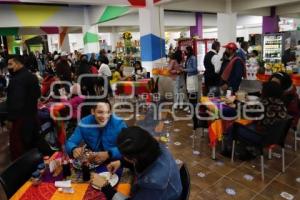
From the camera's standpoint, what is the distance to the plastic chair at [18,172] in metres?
1.58

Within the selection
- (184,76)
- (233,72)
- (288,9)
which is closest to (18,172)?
(233,72)

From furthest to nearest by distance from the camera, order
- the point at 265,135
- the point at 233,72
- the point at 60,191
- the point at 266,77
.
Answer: the point at 266,77
the point at 233,72
the point at 265,135
the point at 60,191

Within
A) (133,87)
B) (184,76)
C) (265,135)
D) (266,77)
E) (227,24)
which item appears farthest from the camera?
(227,24)

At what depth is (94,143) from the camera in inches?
83.7

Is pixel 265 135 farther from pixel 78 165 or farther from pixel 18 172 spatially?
pixel 18 172

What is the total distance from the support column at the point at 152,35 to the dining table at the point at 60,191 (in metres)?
5.12

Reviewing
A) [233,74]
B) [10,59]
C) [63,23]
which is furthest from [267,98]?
[63,23]

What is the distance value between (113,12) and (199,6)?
9.34ft

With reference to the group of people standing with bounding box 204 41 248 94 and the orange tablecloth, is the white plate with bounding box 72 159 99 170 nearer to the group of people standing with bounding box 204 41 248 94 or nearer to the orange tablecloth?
the group of people standing with bounding box 204 41 248 94

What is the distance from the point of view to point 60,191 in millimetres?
1509

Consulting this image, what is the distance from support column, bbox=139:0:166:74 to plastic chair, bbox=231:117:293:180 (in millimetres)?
3830

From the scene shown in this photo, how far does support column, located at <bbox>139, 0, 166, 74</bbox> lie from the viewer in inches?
250

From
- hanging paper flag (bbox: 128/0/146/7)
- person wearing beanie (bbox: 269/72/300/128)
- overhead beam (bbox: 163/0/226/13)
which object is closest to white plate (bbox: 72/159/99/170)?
person wearing beanie (bbox: 269/72/300/128)

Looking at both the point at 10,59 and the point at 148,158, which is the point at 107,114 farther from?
the point at 10,59
